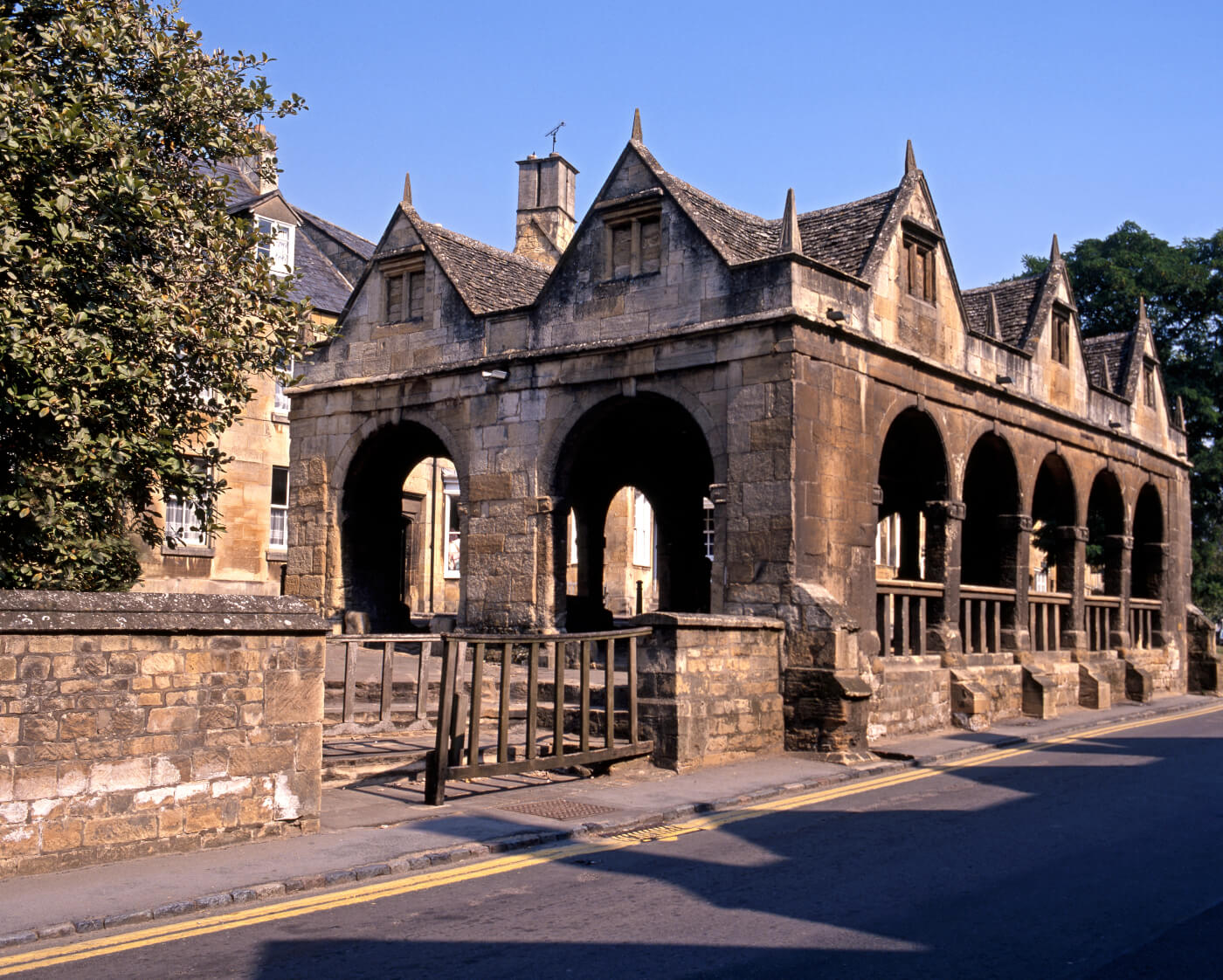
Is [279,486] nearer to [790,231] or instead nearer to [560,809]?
[790,231]

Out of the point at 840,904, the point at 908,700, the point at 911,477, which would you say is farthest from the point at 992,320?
the point at 840,904

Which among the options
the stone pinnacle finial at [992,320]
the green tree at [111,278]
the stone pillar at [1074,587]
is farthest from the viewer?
the stone pillar at [1074,587]

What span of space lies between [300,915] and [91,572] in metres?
6.00

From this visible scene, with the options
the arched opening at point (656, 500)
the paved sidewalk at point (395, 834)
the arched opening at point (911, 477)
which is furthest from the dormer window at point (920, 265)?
the paved sidewalk at point (395, 834)

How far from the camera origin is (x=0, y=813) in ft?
23.6

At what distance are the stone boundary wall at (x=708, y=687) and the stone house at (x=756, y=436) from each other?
0.20m

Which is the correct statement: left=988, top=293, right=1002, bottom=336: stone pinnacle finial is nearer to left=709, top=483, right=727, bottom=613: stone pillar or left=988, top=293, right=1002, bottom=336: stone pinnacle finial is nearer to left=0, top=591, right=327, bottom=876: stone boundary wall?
left=709, top=483, right=727, bottom=613: stone pillar

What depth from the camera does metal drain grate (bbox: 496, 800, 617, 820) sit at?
9.88 meters

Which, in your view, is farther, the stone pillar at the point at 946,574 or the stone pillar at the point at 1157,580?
the stone pillar at the point at 1157,580

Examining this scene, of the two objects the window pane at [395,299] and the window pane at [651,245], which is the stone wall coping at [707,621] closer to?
the window pane at [651,245]

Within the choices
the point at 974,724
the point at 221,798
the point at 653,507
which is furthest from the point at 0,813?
the point at 653,507

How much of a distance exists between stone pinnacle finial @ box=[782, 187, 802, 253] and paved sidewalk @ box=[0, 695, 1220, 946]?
6.02 m

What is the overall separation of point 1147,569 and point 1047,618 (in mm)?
6622

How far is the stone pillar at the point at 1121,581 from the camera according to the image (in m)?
24.0
